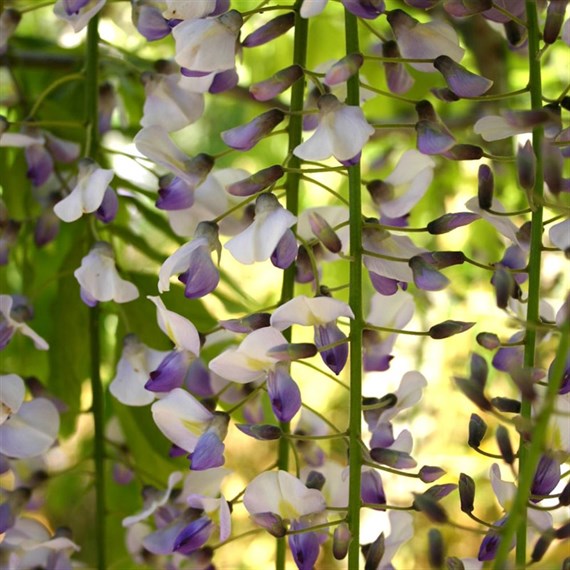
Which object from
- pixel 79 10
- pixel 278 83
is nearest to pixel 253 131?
pixel 278 83

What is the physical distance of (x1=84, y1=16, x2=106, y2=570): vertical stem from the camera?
61 centimetres

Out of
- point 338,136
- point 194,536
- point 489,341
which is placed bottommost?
point 194,536

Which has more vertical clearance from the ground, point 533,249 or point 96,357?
point 533,249

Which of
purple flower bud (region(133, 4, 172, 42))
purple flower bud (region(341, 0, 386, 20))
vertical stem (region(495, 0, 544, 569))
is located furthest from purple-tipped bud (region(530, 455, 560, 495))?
purple flower bud (region(133, 4, 172, 42))

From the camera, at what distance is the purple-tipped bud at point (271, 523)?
1.50 ft

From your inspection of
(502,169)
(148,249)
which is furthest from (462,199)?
(148,249)

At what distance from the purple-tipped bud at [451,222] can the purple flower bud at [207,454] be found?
152 mm

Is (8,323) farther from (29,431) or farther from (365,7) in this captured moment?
(365,7)

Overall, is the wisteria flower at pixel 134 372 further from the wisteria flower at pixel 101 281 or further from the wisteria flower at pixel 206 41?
the wisteria flower at pixel 206 41

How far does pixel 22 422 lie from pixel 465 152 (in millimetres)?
301

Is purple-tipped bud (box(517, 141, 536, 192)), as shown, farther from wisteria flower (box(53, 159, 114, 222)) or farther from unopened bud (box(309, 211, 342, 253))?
wisteria flower (box(53, 159, 114, 222))

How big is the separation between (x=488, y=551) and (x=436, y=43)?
270 mm

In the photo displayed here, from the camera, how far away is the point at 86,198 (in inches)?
21.3

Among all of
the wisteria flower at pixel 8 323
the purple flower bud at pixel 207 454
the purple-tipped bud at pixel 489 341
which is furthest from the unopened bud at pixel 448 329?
the wisteria flower at pixel 8 323
